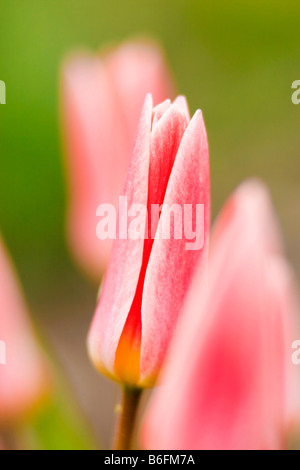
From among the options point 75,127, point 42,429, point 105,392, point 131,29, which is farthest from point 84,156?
point 131,29

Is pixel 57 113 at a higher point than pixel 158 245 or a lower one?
higher

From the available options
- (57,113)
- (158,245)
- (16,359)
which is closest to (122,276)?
(158,245)

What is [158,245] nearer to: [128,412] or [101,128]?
[128,412]

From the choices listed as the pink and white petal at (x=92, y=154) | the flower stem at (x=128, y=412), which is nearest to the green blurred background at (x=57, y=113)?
the pink and white petal at (x=92, y=154)

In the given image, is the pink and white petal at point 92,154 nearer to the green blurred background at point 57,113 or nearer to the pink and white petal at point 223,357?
the pink and white petal at point 223,357

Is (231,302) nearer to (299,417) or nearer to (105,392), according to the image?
(299,417)
